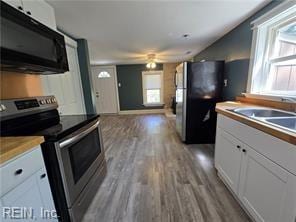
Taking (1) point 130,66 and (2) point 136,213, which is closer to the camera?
(2) point 136,213

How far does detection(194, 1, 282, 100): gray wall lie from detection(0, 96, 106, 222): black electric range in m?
2.39

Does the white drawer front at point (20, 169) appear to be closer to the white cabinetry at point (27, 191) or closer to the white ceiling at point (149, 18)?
the white cabinetry at point (27, 191)

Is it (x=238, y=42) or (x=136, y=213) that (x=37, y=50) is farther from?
(x=238, y=42)

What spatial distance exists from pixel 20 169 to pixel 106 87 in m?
5.70

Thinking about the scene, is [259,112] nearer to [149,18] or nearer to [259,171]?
[259,171]

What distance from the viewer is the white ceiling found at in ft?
5.54

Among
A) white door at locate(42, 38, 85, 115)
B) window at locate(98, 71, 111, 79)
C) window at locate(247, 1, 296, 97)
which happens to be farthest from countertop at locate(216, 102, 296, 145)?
window at locate(98, 71, 111, 79)

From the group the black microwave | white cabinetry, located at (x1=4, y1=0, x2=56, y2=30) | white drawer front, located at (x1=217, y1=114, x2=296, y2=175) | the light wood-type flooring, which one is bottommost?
the light wood-type flooring

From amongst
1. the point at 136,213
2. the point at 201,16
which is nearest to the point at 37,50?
the point at 136,213

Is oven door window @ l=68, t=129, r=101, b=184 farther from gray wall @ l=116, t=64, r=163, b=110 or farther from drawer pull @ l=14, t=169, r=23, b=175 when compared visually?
gray wall @ l=116, t=64, r=163, b=110

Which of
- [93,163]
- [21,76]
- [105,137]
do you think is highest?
[21,76]

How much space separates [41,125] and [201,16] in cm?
242

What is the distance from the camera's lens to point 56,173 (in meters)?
1.09

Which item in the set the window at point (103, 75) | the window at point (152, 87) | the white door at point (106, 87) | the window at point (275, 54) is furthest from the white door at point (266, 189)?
the window at point (103, 75)
